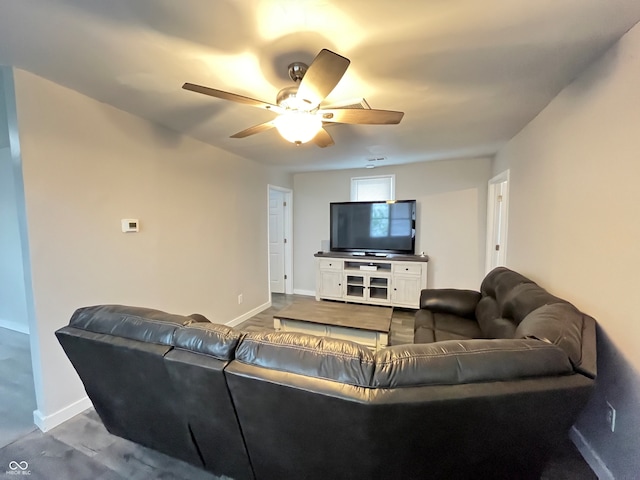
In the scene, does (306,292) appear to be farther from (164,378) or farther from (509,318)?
(164,378)

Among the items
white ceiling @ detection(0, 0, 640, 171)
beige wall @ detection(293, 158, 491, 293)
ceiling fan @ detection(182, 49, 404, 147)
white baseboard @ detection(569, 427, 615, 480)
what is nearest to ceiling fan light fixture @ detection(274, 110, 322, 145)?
ceiling fan @ detection(182, 49, 404, 147)

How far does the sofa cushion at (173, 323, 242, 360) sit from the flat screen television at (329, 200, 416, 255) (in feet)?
11.6

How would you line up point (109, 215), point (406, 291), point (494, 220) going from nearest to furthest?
1. point (109, 215)
2. point (494, 220)
3. point (406, 291)

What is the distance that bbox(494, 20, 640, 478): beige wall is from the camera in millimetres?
Answer: 1311

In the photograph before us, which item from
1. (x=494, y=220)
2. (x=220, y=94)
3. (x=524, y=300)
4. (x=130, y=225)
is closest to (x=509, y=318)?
(x=524, y=300)

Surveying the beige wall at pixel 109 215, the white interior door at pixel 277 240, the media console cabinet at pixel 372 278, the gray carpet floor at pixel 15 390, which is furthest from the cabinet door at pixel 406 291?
the gray carpet floor at pixel 15 390

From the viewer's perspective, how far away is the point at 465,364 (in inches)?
38.9

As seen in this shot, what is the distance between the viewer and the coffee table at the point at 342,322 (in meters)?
2.47

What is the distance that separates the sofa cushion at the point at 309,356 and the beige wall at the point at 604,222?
132 cm

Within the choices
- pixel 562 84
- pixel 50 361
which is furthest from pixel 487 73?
pixel 50 361

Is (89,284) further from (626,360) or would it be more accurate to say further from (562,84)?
(562,84)

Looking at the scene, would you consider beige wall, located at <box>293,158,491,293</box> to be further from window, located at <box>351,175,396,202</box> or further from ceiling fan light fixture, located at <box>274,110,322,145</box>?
ceiling fan light fixture, located at <box>274,110,322,145</box>

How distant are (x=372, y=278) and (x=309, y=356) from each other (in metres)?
3.46

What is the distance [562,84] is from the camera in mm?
1854
